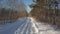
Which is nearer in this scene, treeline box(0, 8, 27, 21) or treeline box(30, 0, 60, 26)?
treeline box(30, 0, 60, 26)

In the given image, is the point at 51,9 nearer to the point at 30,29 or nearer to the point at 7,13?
the point at 30,29

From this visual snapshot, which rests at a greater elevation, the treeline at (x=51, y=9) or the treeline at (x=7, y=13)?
the treeline at (x=51, y=9)

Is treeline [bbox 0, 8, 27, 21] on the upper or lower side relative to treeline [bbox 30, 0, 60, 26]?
lower

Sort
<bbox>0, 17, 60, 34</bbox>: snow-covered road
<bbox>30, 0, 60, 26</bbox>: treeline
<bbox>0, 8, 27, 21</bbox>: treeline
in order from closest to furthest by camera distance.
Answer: <bbox>0, 17, 60, 34</bbox>: snow-covered road, <bbox>30, 0, 60, 26</bbox>: treeline, <bbox>0, 8, 27, 21</bbox>: treeline

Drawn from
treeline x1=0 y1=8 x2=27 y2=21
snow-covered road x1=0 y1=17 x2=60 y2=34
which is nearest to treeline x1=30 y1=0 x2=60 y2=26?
snow-covered road x1=0 y1=17 x2=60 y2=34

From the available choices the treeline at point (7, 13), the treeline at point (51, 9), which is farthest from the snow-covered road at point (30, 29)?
the treeline at point (7, 13)

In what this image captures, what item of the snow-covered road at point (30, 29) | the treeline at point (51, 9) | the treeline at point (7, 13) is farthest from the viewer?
the treeline at point (7, 13)

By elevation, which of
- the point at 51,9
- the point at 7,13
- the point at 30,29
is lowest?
the point at 7,13

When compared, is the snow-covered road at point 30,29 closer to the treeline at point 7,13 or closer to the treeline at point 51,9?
the treeline at point 51,9

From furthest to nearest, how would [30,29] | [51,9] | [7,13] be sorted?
1. [7,13]
2. [51,9]
3. [30,29]

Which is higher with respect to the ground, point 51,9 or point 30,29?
point 51,9

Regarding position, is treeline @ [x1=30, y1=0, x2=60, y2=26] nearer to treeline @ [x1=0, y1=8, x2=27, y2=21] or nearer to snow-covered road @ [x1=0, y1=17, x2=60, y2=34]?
snow-covered road @ [x1=0, y1=17, x2=60, y2=34]

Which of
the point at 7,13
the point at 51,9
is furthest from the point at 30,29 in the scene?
the point at 7,13

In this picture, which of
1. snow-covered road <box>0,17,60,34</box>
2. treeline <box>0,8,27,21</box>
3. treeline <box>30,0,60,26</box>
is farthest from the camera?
treeline <box>0,8,27,21</box>
